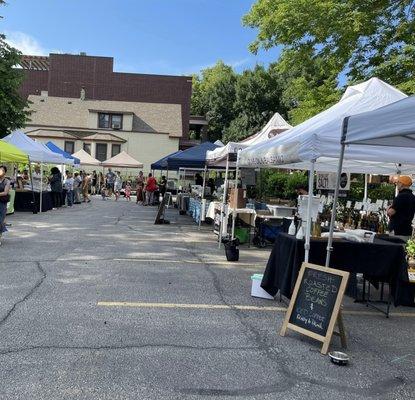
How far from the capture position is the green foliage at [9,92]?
795 inches

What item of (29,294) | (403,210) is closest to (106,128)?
(403,210)

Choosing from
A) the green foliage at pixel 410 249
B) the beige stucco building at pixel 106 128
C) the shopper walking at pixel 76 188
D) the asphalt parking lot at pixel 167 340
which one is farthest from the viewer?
the beige stucco building at pixel 106 128

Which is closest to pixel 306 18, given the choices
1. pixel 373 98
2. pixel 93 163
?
pixel 373 98

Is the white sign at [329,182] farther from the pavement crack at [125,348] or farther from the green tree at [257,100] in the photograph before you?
the green tree at [257,100]

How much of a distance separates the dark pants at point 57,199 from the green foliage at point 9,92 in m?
3.53

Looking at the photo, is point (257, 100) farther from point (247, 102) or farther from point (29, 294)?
point (29, 294)

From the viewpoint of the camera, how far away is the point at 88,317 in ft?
18.4

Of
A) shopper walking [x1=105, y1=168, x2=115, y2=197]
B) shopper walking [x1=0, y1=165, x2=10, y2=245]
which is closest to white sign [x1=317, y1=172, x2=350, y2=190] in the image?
shopper walking [x1=0, y1=165, x2=10, y2=245]

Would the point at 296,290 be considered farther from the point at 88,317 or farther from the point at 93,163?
the point at 93,163

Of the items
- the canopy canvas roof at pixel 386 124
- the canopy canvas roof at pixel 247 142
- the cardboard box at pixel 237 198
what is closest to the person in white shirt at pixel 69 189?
the canopy canvas roof at pixel 247 142

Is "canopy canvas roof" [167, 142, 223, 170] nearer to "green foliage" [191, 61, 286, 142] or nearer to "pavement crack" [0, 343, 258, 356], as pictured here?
"pavement crack" [0, 343, 258, 356]

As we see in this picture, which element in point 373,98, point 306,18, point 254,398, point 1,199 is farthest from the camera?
point 306,18

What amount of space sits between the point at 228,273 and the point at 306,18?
33.8 feet

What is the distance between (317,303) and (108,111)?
4689 cm
